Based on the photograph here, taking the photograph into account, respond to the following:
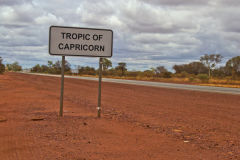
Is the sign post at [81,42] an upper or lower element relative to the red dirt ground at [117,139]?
upper

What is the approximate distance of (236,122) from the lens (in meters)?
9.31

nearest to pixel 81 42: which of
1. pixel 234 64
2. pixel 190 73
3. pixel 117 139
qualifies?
pixel 117 139

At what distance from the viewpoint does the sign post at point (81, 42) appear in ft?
28.1

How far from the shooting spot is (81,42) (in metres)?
8.77

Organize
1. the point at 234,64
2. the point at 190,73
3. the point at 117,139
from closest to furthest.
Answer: the point at 117,139
the point at 234,64
the point at 190,73

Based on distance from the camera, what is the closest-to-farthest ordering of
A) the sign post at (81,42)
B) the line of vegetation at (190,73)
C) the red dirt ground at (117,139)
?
the red dirt ground at (117,139), the sign post at (81,42), the line of vegetation at (190,73)

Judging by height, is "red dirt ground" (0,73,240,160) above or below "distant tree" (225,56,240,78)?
below

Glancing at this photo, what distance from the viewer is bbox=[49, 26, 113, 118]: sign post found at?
8.57 meters

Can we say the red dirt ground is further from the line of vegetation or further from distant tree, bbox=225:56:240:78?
distant tree, bbox=225:56:240:78

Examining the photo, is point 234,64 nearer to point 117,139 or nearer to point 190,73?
point 190,73

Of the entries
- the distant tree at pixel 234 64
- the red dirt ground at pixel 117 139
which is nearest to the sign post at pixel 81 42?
the red dirt ground at pixel 117 139

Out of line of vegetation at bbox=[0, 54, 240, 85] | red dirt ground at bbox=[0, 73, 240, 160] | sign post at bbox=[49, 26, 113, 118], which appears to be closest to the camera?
red dirt ground at bbox=[0, 73, 240, 160]

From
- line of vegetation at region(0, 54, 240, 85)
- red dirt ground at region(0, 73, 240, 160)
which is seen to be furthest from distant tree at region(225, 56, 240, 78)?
red dirt ground at region(0, 73, 240, 160)

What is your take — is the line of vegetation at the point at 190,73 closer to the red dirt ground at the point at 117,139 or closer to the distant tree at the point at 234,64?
the distant tree at the point at 234,64
